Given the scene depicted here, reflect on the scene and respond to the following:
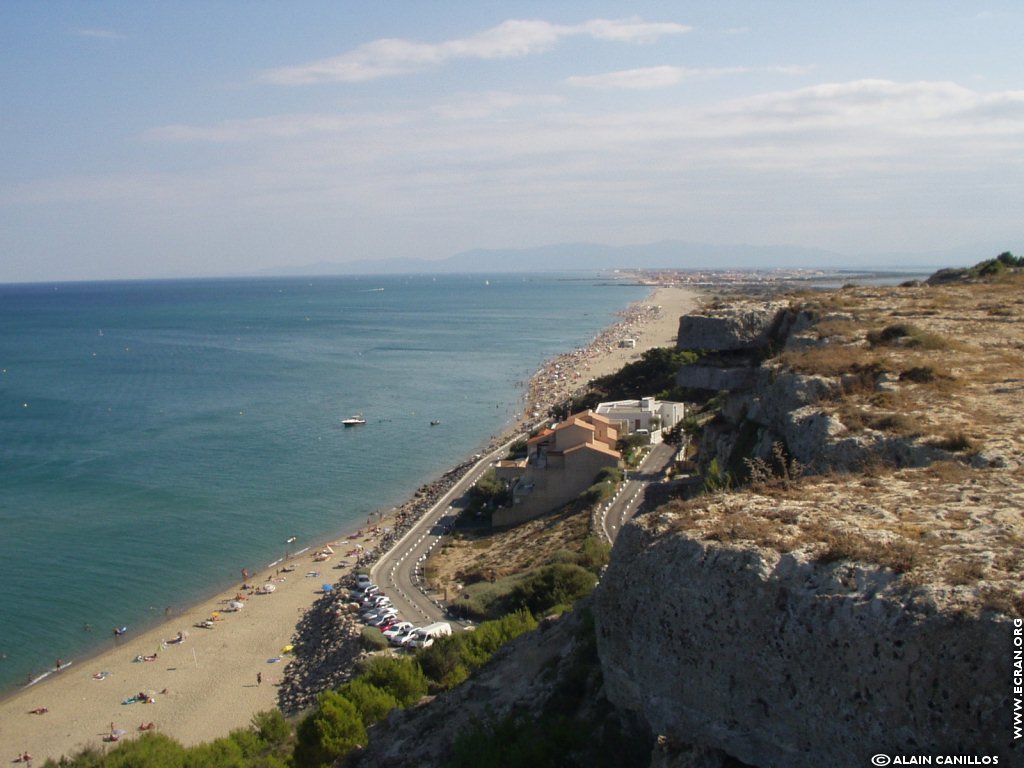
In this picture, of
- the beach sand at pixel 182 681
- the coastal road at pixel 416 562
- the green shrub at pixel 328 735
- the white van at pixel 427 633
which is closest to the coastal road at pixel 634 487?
the white van at pixel 427 633

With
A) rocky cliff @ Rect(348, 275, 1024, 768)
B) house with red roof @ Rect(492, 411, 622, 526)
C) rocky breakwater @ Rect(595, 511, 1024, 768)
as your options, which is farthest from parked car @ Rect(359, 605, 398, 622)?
rocky breakwater @ Rect(595, 511, 1024, 768)

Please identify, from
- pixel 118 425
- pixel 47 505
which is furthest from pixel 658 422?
pixel 118 425

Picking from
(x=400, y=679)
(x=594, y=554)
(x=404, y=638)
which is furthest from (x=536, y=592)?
(x=400, y=679)

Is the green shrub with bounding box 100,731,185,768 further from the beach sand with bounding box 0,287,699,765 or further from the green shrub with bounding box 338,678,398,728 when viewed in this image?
the beach sand with bounding box 0,287,699,765

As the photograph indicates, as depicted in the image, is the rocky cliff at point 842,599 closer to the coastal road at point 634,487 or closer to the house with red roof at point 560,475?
the coastal road at point 634,487

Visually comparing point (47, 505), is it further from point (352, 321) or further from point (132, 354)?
point (352, 321)

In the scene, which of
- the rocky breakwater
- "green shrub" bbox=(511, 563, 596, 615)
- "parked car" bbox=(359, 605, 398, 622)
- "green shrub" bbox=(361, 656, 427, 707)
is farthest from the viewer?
"parked car" bbox=(359, 605, 398, 622)
